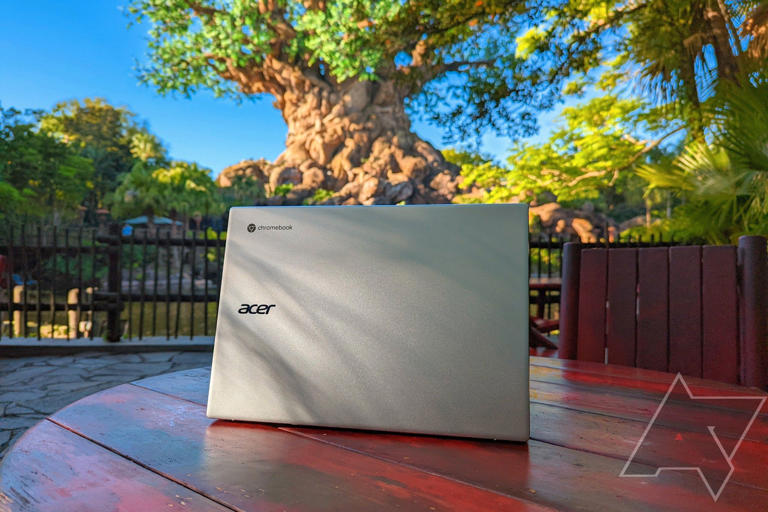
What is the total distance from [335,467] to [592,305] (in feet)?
3.77

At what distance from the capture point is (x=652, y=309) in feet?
4.52

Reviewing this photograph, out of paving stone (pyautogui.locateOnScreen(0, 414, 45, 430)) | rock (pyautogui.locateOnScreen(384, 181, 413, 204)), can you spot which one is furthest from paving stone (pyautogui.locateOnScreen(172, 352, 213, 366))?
rock (pyautogui.locateOnScreen(384, 181, 413, 204))

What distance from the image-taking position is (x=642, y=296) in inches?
55.0

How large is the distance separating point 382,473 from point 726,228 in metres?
5.92

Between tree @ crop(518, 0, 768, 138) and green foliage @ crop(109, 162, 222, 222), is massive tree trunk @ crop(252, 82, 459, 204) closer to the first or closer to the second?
green foliage @ crop(109, 162, 222, 222)

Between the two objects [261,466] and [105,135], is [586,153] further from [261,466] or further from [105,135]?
[105,135]

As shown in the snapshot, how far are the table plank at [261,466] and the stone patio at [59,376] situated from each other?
2.35 metres

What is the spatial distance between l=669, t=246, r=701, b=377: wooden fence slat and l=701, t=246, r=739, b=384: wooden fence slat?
14 millimetres

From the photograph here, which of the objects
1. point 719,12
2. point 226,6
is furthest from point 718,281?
point 226,6

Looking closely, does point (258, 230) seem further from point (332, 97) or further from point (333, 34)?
point (332, 97)

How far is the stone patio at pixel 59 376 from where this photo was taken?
291 centimetres

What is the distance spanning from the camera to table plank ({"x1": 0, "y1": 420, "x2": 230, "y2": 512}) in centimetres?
42

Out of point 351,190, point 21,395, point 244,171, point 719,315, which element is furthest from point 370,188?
point 719,315

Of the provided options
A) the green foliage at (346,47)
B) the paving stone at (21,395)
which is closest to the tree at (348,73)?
the green foliage at (346,47)
